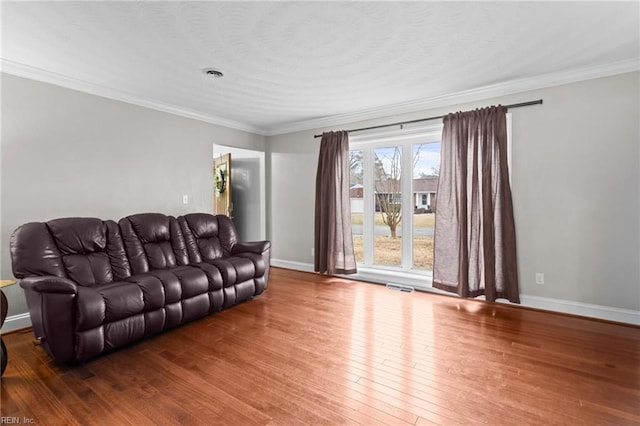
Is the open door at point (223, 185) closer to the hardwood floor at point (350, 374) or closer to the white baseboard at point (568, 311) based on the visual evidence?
the hardwood floor at point (350, 374)

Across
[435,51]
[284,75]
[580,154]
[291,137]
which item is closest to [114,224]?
[284,75]

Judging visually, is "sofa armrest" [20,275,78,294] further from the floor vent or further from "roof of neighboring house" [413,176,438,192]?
"roof of neighboring house" [413,176,438,192]

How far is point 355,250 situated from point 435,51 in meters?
3.04

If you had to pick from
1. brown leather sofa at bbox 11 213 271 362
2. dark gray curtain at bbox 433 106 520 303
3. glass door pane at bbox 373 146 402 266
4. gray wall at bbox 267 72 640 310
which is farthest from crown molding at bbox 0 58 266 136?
gray wall at bbox 267 72 640 310

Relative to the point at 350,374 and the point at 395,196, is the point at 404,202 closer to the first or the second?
the point at 395,196

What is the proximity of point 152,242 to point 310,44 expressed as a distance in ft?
8.82

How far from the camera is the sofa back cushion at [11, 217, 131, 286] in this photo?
2.56m

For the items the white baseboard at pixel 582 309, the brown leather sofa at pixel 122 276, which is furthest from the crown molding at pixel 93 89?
the white baseboard at pixel 582 309

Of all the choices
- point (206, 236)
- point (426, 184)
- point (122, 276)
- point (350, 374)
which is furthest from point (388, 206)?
point (122, 276)

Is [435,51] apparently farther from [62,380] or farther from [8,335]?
[8,335]

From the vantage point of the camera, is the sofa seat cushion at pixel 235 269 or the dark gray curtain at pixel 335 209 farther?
the dark gray curtain at pixel 335 209

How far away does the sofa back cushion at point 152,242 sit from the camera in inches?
128

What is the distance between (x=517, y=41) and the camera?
2518 millimetres

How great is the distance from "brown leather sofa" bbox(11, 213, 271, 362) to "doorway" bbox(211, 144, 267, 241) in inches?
66.7
